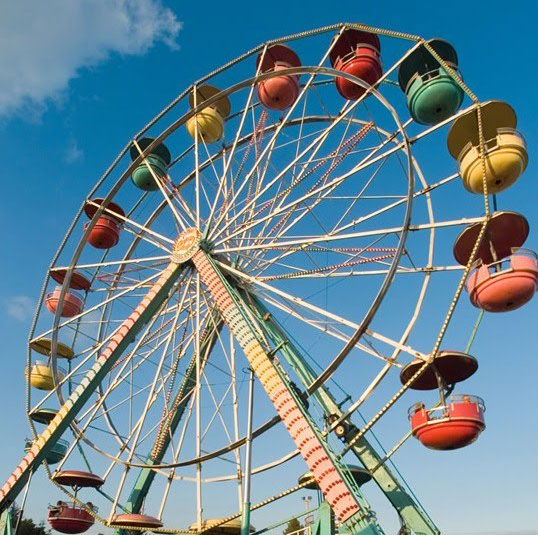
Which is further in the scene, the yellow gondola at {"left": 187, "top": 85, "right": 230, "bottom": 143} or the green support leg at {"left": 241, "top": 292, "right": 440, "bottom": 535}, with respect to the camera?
the yellow gondola at {"left": 187, "top": 85, "right": 230, "bottom": 143}

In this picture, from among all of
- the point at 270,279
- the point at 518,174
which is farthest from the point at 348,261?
the point at 518,174

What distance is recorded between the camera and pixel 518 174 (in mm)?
9633

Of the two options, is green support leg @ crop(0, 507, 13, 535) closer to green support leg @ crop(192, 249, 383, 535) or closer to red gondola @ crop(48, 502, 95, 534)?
red gondola @ crop(48, 502, 95, 534)

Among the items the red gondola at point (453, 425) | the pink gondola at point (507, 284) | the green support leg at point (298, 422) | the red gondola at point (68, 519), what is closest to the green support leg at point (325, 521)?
the green support leg at point (298, 422)

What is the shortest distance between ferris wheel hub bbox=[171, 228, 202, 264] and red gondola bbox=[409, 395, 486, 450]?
6070 millimetres

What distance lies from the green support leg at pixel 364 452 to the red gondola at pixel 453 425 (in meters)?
1.44

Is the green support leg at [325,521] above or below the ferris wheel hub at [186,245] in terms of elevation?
below

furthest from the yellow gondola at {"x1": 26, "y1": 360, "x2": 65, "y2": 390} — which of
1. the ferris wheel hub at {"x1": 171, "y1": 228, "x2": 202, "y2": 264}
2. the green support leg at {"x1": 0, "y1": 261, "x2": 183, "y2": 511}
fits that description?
the ferris wheel hub at {"x1": 171, "y1": 228, "x2": 202, "y2": 264}

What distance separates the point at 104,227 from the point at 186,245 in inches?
119

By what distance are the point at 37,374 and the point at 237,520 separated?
7.47 m

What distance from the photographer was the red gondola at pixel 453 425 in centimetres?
847

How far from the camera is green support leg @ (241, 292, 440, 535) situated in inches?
397

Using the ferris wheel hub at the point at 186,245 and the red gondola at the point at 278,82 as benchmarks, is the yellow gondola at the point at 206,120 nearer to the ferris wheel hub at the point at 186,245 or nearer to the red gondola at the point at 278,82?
the red gondola at the point at 278,82

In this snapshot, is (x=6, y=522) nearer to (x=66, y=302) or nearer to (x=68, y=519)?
(x=68, y=519)
